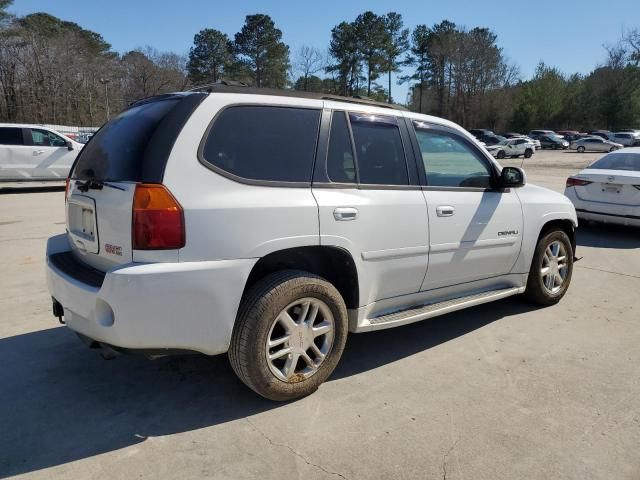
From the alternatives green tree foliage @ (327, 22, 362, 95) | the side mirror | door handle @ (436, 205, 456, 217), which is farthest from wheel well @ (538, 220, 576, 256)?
green tree foliage @ (327, 22, 362, 95)

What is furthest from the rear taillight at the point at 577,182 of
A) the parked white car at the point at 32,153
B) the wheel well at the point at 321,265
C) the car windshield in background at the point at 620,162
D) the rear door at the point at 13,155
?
the rear door at the point at 13,155

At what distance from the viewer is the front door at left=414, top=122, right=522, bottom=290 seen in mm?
3738

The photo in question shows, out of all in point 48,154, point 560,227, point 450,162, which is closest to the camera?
point 450,162

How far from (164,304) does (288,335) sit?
2.61 ft

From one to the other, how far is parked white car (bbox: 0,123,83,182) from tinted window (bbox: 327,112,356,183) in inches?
493

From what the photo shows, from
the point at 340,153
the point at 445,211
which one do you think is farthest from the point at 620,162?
the point at 340,153

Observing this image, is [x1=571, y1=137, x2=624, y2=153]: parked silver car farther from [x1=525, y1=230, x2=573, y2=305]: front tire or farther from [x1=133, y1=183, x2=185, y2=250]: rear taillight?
[x1=133, y1=183, x2=185, y2=250]: rear taillight

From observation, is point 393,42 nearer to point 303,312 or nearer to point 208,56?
point 208,56

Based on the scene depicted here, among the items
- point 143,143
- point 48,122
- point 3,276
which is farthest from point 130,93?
point 143,143

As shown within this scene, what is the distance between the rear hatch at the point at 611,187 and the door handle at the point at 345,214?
679 centimetres

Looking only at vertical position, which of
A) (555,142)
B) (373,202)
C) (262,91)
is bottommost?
(373,202)

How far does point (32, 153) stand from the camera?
1381 cm

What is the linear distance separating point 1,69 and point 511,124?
221ft

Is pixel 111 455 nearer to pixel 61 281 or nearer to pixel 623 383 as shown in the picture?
pixel 61 281
